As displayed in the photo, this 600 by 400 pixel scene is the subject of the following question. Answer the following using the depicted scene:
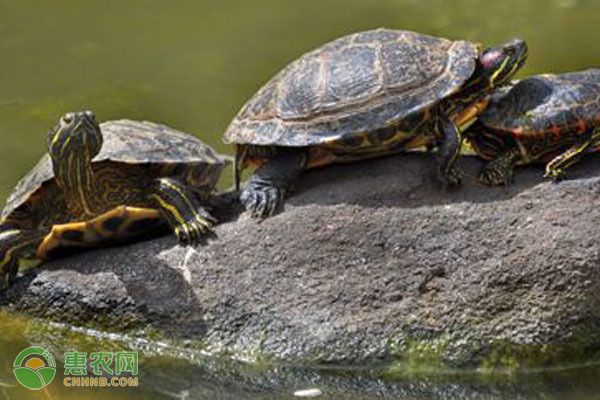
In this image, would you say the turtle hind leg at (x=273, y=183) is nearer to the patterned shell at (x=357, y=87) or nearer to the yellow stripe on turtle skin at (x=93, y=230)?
the patterned shell at (x=357, y=87)

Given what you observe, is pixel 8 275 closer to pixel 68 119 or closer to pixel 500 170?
pixel 68 119

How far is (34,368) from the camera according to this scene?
211 inches

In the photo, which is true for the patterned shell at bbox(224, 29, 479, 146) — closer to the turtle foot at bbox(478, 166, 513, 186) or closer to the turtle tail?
the turtle tail

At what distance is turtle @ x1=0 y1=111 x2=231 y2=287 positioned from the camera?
18.4 ft

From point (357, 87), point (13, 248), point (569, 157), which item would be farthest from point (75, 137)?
point (569, 157)

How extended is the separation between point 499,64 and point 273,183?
1.41 meters

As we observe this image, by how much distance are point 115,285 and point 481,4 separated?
29.4 feet

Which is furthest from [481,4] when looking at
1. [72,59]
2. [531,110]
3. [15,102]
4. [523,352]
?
[523,352]

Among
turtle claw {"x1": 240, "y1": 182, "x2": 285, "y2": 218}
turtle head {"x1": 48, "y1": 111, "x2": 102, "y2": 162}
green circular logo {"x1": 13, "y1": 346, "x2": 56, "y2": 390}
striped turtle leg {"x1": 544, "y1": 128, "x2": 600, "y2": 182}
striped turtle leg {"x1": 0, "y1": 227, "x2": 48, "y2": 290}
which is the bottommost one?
green circular logo {"x1": 13, "y1": 346, "x2": 56, "y2": 390}

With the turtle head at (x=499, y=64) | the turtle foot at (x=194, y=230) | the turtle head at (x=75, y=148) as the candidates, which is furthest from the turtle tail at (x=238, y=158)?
the turtle head at (x=499, y=64)

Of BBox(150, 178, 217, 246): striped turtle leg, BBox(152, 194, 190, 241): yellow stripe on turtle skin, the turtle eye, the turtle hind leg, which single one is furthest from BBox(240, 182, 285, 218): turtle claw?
the turtle eye

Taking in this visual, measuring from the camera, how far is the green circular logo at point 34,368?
17.2 ft

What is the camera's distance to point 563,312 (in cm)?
500

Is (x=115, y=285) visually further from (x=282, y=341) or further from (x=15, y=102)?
(x=15, y=102)
